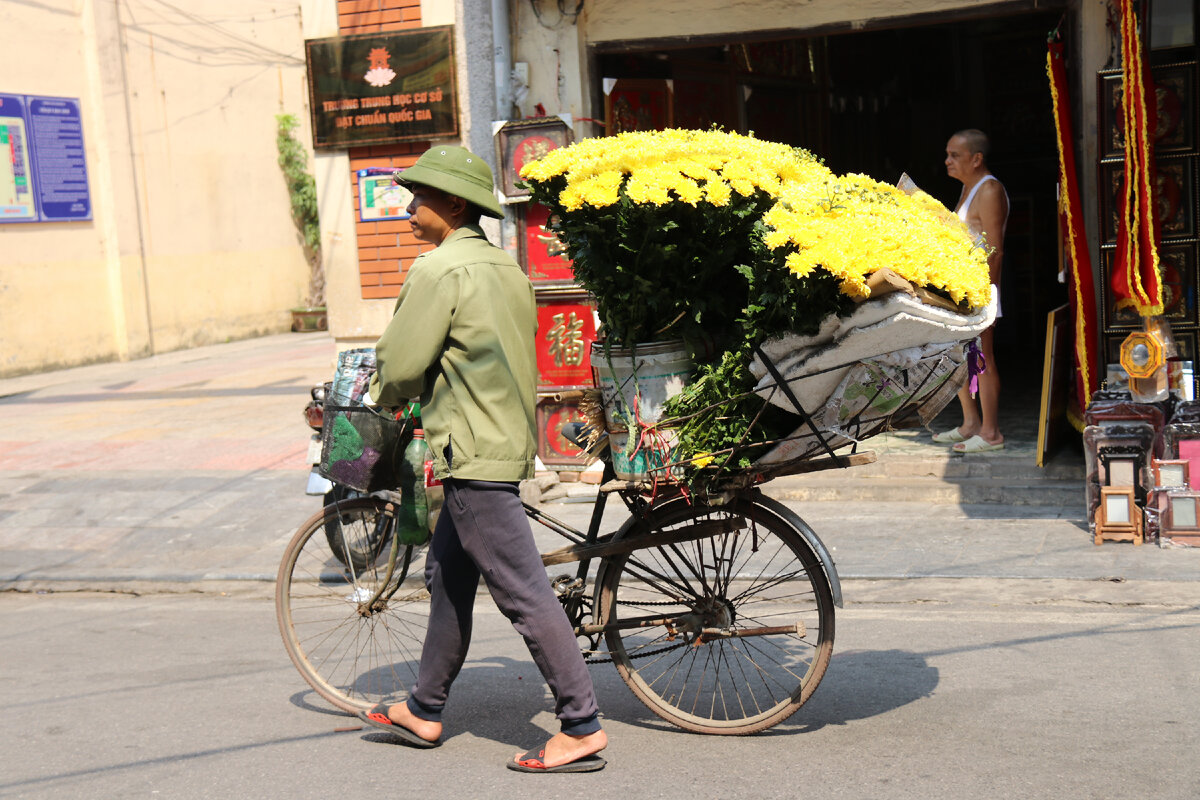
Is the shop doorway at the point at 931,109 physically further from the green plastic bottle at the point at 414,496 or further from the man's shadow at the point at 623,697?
the green plastic bottle at the point at 414,496

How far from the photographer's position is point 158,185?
18266mm

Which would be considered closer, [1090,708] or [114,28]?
[1090,708]

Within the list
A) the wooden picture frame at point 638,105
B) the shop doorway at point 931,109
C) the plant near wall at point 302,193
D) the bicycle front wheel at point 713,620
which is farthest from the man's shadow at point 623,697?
the plant near wall at point 302,193

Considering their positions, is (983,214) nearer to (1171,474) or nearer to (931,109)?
(1171,474)

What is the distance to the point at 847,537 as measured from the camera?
7.01 m

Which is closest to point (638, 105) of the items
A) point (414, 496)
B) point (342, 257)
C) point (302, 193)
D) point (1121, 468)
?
point (342, 257)

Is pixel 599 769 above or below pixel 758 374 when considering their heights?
below

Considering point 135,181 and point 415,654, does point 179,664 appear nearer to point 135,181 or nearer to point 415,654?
point 415,654

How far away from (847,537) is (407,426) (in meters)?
3.19

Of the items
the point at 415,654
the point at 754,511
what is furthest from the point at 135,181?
the point at 754,511

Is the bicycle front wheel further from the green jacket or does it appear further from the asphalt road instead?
the green jacket

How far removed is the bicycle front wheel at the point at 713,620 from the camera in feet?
14.0

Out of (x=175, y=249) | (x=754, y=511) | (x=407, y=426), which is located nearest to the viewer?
(x=754, y=511)

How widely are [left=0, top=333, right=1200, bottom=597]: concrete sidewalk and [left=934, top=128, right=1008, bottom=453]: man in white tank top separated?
A: 0.60 meters
